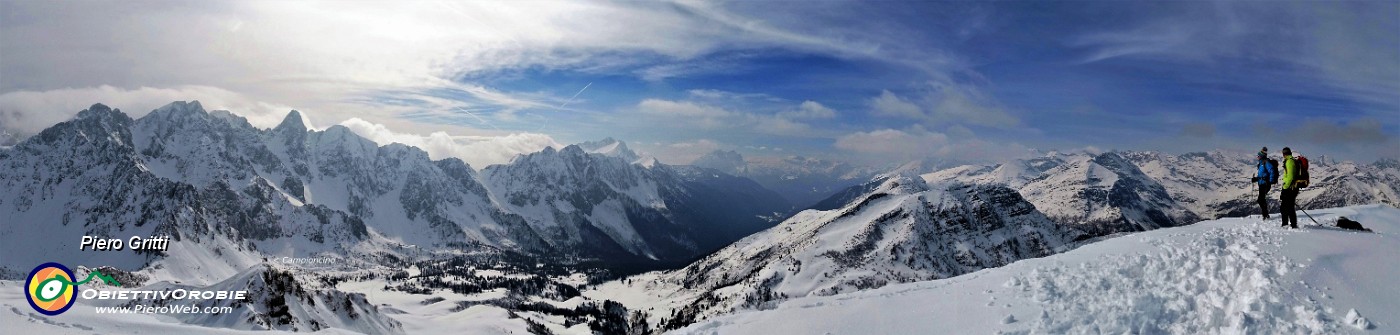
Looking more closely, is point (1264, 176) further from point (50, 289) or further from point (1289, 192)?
point (50, 289)

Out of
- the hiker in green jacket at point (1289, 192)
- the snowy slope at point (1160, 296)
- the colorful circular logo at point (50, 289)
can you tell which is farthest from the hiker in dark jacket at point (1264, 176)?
the colorful circular logo at point (50, 289)

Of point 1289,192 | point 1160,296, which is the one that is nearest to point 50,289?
point 1160,296

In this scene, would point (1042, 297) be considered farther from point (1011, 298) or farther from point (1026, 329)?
point (1026, 329)

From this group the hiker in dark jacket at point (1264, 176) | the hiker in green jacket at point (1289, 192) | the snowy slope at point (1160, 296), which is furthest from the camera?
the hiker in dark jacket at point (1264, 176)

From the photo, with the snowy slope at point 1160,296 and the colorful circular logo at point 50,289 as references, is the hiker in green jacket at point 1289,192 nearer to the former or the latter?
the snowy slope at point 1160,296

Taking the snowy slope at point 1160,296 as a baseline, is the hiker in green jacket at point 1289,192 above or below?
above

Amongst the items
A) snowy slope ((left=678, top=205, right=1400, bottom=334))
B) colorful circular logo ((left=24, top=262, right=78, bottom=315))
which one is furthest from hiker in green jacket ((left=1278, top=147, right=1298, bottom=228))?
colorful circular logo ((left=24, top=262, right=78, bottom=315))

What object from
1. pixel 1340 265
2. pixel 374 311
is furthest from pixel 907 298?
pixel 374 311
